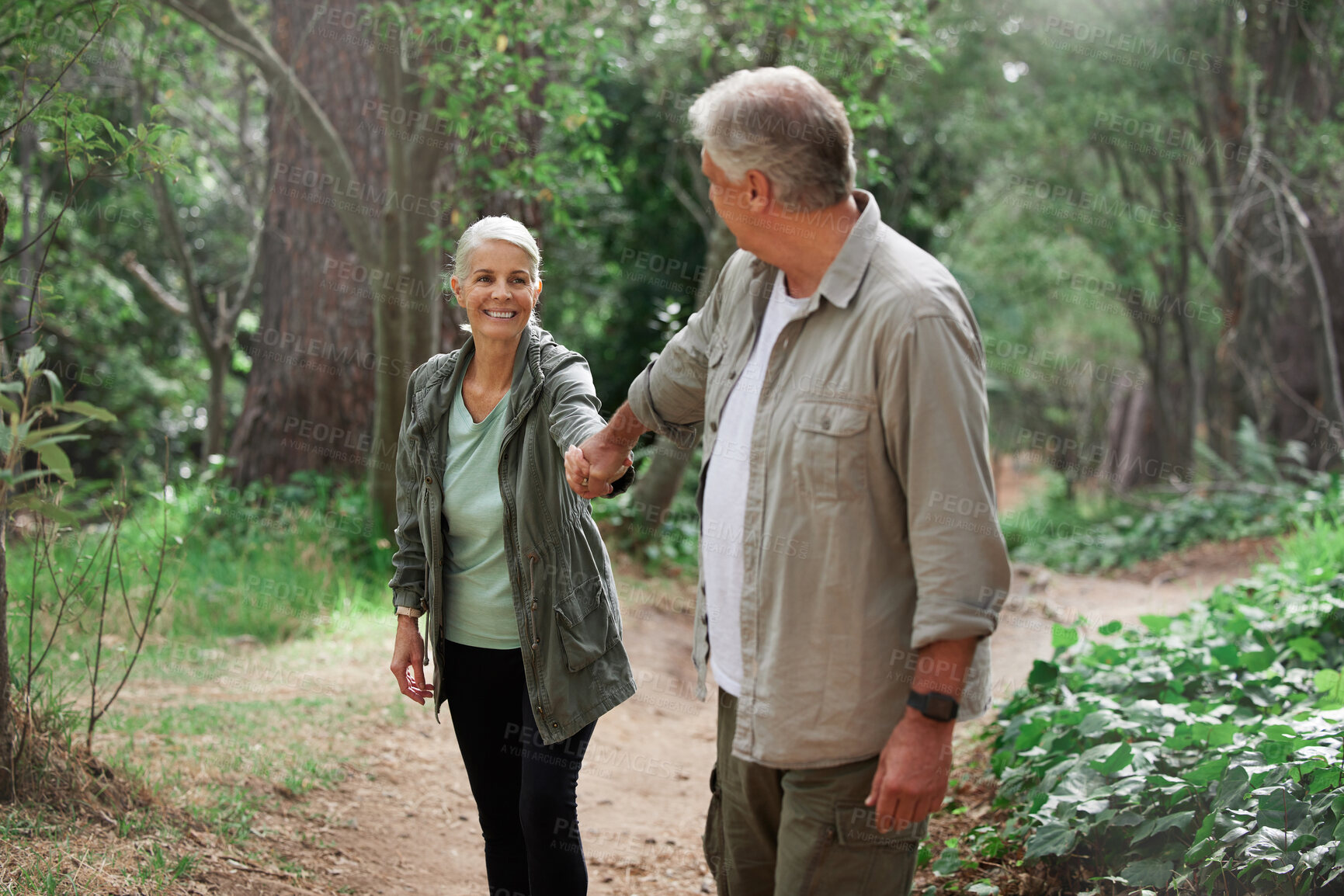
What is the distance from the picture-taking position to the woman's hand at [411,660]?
2.92 metres

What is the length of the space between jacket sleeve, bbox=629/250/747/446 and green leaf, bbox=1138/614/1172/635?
2.85 meters

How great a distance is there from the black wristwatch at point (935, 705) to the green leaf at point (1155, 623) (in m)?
2.97

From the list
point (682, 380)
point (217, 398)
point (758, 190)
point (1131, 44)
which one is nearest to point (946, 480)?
point (758, 190)

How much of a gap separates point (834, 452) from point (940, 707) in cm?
50

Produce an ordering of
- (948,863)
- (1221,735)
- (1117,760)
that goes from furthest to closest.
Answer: (948,863)
(1221,735)
(1117,760)

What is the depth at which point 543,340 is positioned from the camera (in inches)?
115

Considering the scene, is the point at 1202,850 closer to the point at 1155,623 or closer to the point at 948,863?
the point at 948,863

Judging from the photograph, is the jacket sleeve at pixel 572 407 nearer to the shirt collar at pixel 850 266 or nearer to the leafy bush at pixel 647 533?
the shirt collar at pixel 850 266

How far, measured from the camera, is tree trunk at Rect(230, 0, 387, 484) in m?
8.71

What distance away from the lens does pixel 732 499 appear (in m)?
2.14

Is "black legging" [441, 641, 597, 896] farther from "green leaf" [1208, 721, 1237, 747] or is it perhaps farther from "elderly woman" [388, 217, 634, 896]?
"green leaf" [1208, 721, 1237, 747]

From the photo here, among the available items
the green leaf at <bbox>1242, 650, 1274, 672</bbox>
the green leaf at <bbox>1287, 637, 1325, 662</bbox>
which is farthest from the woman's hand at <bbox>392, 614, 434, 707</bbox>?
the green leaf at <bbox>1287, 637, 1325, 662</bbox>

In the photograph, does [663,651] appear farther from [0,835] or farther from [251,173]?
[251,173]

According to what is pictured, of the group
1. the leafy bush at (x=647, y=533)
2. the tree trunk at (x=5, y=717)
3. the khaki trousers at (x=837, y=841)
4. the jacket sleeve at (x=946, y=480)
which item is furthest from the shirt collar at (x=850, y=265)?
the leafy bush at (x=647, y=533)
